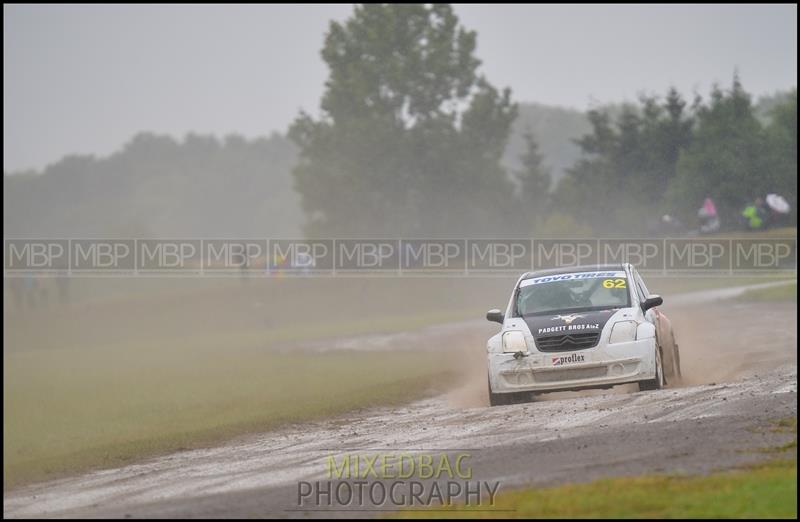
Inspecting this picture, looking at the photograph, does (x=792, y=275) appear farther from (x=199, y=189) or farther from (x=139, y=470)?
(x=199, y=189)

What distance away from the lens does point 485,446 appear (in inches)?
420

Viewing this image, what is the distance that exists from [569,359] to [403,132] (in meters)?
55.0

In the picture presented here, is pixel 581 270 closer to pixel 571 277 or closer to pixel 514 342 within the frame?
pixel 571 277

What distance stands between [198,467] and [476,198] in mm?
58379

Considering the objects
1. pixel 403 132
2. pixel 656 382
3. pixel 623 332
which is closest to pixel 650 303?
pixel 623 332

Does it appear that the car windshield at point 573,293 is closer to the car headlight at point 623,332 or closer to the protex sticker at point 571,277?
the protex sticker at point 571,277

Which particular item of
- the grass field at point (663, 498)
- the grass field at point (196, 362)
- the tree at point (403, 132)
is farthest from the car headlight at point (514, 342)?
the tree at point (403, 132)

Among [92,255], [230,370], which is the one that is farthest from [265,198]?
[230,370]

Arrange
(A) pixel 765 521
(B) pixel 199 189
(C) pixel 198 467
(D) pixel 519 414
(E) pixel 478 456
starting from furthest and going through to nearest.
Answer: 1. (B) pixel 199 189
2. (D) pixel 519 414
3. (C) pixel 198 467
4. (E) pixel 478 456
5. (A) pixel 765 521

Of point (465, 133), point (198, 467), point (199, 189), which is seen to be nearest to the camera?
point (198, 467)

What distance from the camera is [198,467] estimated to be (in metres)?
11.3

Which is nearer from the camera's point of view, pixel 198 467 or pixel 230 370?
pixel 198 467

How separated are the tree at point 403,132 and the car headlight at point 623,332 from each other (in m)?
52.4

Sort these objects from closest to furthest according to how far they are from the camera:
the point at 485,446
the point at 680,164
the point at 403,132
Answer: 1. the point at 485,446
2. the point at 680,164
3. the point at 403,132
